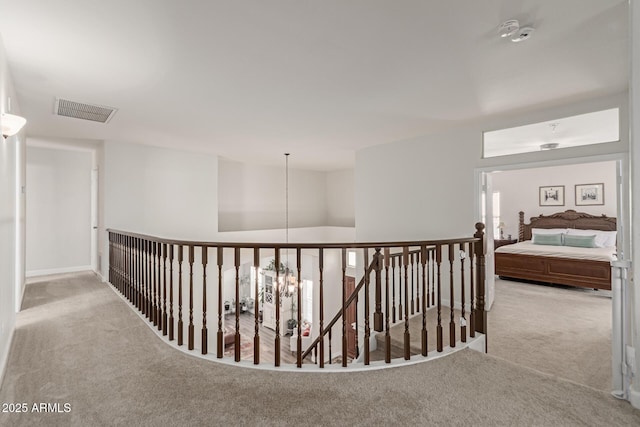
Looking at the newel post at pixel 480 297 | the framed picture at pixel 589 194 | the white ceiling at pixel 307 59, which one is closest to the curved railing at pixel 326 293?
the newel post at pixel 480 297

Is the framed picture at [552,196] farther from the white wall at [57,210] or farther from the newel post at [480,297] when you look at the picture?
the white wall at [57,210]

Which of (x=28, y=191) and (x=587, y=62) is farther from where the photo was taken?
(x=28, y=191)

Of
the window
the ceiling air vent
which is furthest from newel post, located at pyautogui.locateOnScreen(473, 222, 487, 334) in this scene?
the ceiling air vent

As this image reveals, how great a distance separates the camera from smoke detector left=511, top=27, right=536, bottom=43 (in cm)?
216

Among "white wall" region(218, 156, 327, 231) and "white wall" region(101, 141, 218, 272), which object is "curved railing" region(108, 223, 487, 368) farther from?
"white wall" region(218, 156, 327, 231)

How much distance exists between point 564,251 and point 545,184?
8.12 feet

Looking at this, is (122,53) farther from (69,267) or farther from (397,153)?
(69,267)

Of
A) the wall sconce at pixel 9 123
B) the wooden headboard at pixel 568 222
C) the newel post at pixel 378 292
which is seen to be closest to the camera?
the wall sconce at pixel 9 123

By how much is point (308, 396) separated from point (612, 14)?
3.27 meters

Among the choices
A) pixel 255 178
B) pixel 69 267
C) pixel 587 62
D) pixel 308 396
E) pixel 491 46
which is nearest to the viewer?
pixel 308 396

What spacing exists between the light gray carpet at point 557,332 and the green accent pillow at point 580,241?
1.36 metres

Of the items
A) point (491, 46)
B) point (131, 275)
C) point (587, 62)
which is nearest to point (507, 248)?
point (587, 62)

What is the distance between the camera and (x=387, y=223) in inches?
228

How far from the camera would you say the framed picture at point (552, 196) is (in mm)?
7461
